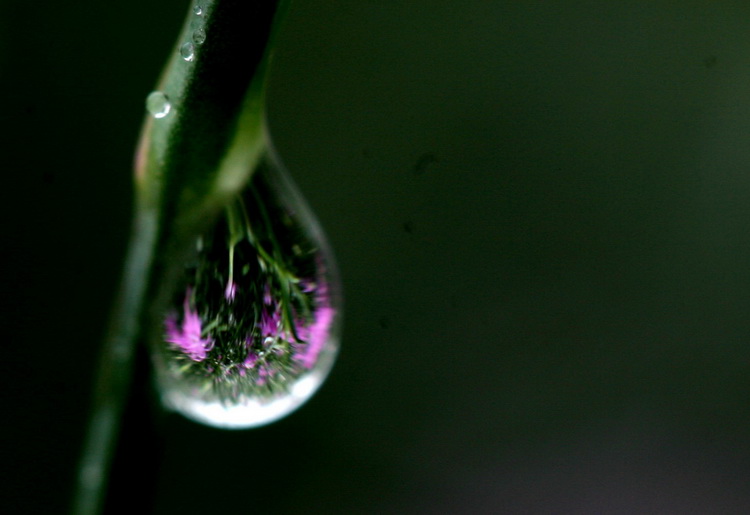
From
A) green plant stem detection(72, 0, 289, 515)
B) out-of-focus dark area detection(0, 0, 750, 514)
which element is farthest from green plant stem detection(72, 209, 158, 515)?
out-of-focus dark area detection(0, 0, 750, 514)

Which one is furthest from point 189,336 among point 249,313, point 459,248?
point 459,248

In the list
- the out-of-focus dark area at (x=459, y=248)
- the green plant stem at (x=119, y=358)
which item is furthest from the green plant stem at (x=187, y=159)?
the out-of-focus dark area at (x=459, y=248)

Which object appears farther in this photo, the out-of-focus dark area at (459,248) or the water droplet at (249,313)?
the out-of-focus dark area at (459,248)

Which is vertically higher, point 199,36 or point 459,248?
point 459,248

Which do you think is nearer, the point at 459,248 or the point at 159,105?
the point at 159,105

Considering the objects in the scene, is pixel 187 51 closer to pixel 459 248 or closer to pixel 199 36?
pixel 199 36

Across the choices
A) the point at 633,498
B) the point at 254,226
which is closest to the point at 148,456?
the point at 254,226

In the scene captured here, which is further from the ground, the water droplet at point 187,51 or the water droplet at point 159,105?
the water droplet at point 187,51

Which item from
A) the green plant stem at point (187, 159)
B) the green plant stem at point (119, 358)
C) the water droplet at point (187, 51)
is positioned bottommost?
the green plant stem at point (119, 358)

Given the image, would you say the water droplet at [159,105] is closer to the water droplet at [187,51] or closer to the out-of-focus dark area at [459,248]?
the water droplet at [187,51]
